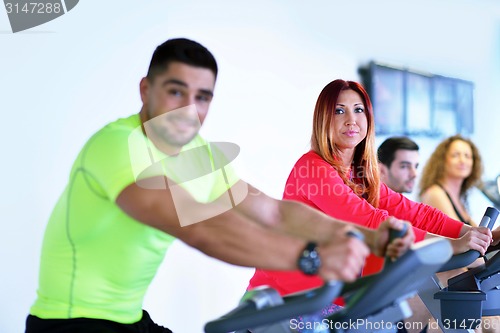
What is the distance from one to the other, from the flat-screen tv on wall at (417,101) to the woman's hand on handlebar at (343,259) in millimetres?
4407

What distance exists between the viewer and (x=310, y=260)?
1.36 metres

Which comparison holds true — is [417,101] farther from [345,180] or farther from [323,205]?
[323,205]

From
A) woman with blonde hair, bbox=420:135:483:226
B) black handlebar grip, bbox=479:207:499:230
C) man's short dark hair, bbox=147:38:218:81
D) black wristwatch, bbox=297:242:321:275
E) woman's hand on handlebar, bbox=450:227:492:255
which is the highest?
man's short dark hair, bbox=147:38:218:81

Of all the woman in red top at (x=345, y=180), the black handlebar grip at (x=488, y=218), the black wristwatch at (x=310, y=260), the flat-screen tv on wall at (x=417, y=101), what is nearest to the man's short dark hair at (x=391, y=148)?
the flat-screen tv on wall at (x=417, y=101)

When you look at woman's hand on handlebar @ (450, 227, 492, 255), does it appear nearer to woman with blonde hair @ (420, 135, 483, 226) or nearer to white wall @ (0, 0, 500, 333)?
white wall @ (0, 0, 500, 333)

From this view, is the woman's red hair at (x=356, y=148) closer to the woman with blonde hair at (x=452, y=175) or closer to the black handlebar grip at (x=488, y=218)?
the black handlebar grip at (x=488, y=218)

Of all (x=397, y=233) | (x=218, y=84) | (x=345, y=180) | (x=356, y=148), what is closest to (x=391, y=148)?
(x=218, y=84)

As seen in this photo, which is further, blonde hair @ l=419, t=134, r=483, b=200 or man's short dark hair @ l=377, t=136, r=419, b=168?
blonde hair @ l=419, t=134, r=483, b=200

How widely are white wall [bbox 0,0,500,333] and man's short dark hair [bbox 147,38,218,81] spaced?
55.6 inches

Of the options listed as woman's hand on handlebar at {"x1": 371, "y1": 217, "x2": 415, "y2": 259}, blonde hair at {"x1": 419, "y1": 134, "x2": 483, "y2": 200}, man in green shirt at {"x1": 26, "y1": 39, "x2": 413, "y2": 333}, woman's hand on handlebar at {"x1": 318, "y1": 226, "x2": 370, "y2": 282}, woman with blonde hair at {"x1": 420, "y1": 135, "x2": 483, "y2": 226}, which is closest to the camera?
woman's hand on handlebar at {"x1": 318, "y1": 226, "x2": 370, "y2": 282}

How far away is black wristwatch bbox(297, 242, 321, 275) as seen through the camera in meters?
1.36

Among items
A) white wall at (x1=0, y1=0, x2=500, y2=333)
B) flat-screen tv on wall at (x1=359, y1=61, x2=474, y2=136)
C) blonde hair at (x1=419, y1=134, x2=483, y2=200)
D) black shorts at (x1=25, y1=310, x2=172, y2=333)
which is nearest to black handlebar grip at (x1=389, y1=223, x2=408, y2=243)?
black shorts at (x1=25, y1=310, x2=172, y2=333)

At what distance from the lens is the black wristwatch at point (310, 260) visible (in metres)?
1.36

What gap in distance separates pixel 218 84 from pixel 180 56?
247 cm
